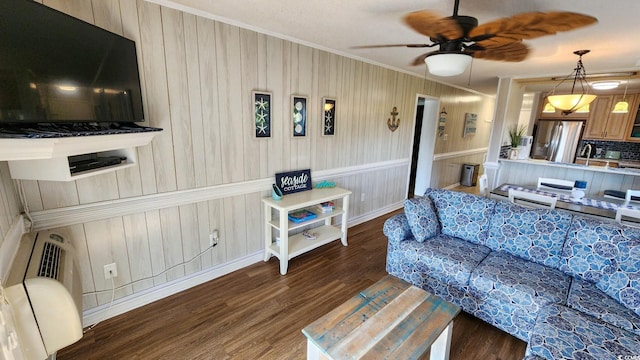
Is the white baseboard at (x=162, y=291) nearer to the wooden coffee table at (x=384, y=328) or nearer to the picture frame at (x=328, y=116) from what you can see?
the wooden coffee table at (x=384, y=328)

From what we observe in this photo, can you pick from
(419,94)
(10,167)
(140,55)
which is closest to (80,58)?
(140,55)

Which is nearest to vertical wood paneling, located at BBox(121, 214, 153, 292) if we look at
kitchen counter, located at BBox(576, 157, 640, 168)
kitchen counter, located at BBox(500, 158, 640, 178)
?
kitchen counter, located at BBox(500, 158, 640, 178)

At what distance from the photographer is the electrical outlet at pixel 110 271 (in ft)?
6.55

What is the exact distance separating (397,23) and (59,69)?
2220mm

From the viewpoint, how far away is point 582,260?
194 centimetres

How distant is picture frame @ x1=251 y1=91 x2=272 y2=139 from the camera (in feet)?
8.30

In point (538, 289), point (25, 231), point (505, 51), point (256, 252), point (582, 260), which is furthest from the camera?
point (256, 252)

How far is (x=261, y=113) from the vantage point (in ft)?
8.52

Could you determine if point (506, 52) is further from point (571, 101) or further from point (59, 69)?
point (59, 69)

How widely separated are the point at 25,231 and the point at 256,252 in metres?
1.73

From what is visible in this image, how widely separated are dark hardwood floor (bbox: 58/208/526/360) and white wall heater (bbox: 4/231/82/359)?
63cm

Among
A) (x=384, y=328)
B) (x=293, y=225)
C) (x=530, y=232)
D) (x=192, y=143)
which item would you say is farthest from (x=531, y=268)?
(x=192, y=143)

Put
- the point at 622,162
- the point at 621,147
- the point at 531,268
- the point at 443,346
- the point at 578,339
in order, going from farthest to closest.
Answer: the point at 621,147, the point at 622,162, the point at 531,268, the point at 443,346, the point at 578,339

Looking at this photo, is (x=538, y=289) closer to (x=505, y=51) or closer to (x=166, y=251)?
(x=505, y=51)
